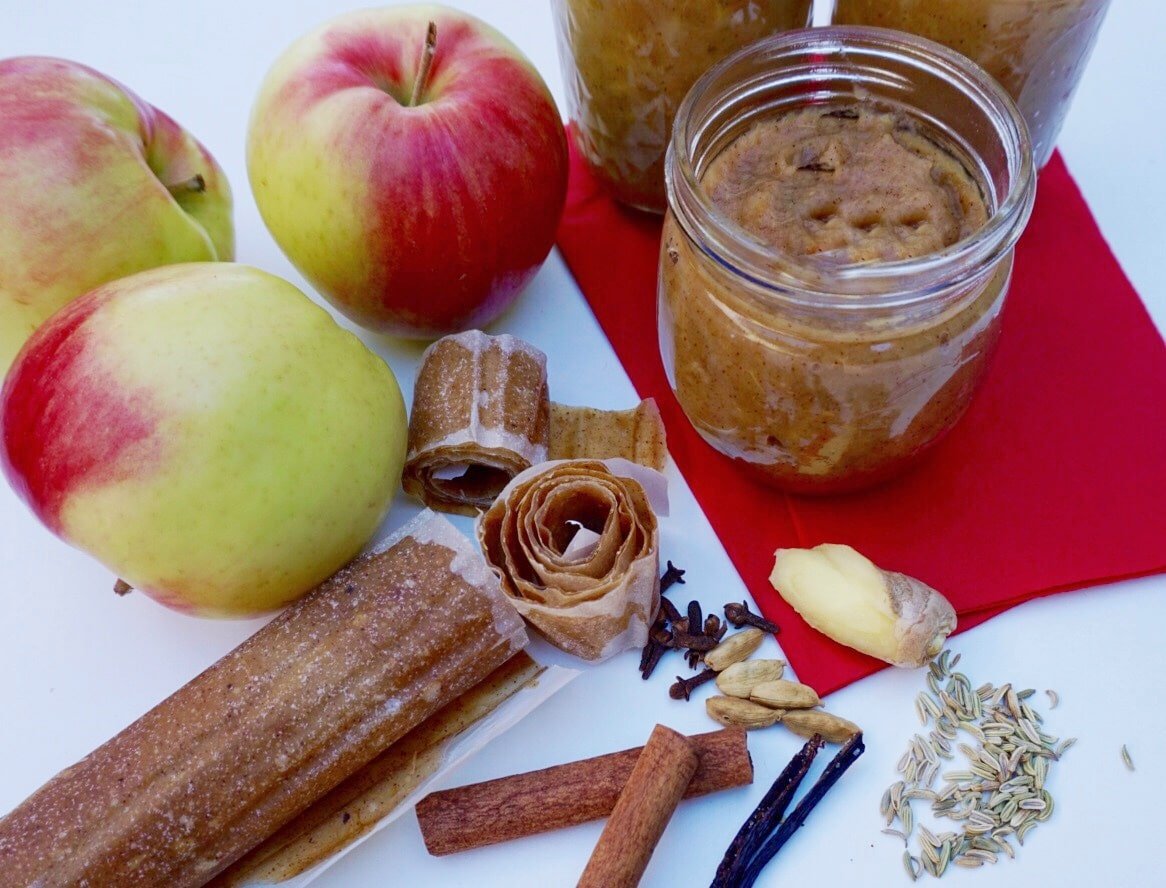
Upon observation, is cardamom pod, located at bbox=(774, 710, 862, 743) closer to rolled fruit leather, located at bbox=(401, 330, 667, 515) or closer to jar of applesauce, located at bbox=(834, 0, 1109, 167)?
rolled fruit leather, located at bbox=(401, 330, 667, 515)

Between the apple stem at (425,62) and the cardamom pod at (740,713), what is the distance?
66 cm

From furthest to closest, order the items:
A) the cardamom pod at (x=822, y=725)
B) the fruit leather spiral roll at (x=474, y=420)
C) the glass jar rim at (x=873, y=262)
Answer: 1. the fruit leather spiral roll at (x=474, y=420)
2. the cardamom pod at (x=822, y=725)
3. the glass jar rim at (x=873, y=262)

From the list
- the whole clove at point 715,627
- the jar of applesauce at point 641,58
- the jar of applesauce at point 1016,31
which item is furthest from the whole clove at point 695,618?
the jar of applesauce at point 1016,31

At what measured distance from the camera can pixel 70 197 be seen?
106 centimetres

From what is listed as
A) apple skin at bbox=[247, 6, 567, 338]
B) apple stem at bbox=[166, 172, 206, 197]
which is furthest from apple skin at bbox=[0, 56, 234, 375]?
apple skin at bbox=[247, 6, 567, 338]

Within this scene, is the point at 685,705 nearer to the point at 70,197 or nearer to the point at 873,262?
the point at 873,262

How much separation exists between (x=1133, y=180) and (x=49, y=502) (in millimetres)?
1213

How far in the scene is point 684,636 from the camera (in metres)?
1.03

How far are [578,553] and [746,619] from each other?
17cm

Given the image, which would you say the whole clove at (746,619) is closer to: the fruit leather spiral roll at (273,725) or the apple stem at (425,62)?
the fruit leather spiral roll at (273,725)

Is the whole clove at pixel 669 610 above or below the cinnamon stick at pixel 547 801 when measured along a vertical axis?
above

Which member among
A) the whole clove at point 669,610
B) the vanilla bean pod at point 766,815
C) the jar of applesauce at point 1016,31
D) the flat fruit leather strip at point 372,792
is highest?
the jar of applesauce at point 1016,31

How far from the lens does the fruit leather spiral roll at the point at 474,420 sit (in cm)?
107

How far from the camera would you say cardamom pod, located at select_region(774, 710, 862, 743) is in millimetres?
971
